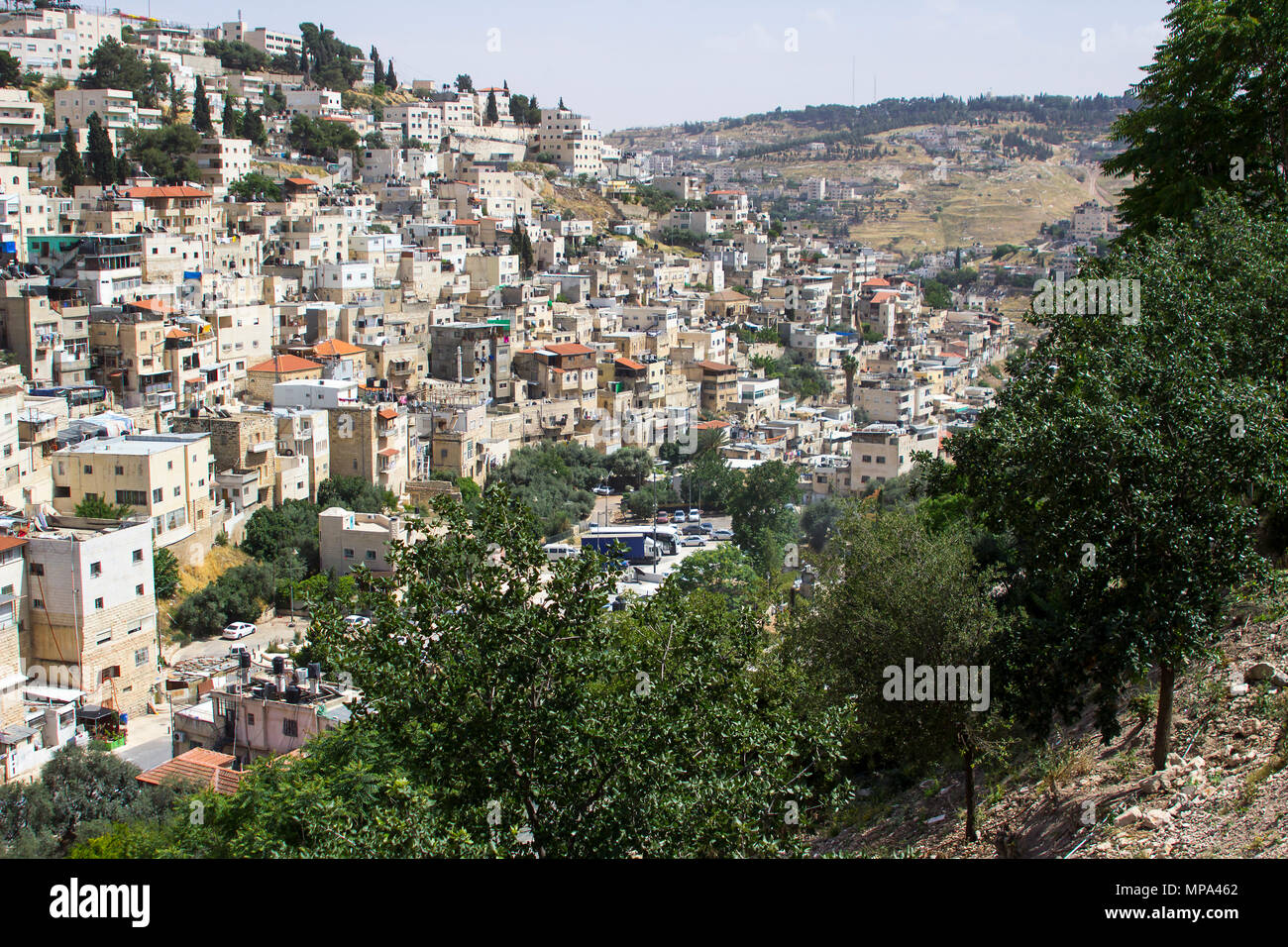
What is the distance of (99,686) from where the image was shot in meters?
16.8

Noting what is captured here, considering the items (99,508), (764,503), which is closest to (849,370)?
(764,503)

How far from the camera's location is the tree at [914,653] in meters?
6.78

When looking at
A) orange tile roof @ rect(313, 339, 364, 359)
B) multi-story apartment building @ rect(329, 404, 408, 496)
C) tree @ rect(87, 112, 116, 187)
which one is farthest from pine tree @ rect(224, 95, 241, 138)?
multi-story apartment building @ rect(329, 404, 408, 496)

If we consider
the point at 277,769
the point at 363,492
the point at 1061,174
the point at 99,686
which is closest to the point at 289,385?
the point at 363,492

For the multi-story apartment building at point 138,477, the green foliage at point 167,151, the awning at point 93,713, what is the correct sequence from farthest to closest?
the green foliage at point 167,151
the multi-story apartment building at point 138,477
the awning at point 93,713

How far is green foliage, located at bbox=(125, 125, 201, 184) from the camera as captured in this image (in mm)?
40206

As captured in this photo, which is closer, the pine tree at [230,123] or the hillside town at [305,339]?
the hillside town at [305,339]

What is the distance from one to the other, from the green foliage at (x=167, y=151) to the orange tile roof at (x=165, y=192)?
14.1 ft

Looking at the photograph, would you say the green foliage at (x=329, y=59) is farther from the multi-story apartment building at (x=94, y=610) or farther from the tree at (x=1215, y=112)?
the tree at (x=1215, y=112)

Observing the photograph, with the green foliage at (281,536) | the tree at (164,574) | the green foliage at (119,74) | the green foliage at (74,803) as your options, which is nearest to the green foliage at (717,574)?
the green foliage at (281,536)

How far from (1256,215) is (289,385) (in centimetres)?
2029

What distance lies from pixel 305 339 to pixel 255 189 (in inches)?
495

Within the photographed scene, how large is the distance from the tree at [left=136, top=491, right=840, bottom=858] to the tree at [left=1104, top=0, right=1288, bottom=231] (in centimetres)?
607
